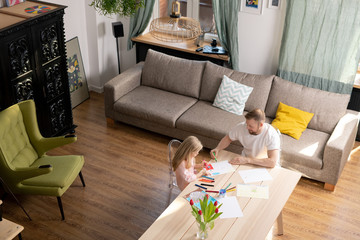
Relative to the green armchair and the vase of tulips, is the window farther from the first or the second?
the vase of tulips

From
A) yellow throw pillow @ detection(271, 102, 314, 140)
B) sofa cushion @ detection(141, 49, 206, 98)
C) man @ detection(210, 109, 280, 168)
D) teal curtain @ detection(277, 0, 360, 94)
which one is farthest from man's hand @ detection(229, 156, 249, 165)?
teal curtain @ detection(277, 0, 360, 94)

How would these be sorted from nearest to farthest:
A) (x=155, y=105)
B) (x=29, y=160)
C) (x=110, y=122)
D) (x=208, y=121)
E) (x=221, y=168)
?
(x=221, y=168) → (x=29, y=160) → (x=208, y=121) → (x=155, y=105) → (x=110, y=122)

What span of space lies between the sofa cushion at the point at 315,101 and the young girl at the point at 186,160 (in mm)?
1857

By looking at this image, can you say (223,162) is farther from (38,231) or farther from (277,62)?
(277,62)

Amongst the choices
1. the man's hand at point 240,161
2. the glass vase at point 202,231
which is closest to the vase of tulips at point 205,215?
the glass vase at point 202,231

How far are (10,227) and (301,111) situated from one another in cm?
329

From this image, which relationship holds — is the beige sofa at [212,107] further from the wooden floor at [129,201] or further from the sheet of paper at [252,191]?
the sheet of paper at [252,191]

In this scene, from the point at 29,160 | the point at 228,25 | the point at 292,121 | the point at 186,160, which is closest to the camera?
the point at 186,160

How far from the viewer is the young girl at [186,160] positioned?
3.54 metres

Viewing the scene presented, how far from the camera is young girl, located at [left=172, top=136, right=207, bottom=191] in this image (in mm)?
3537

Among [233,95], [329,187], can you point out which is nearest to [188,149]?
[233,95]

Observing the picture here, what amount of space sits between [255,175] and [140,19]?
3261 millimetres

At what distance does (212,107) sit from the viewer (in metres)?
5.29

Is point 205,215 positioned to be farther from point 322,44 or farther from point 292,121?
point 322,44
